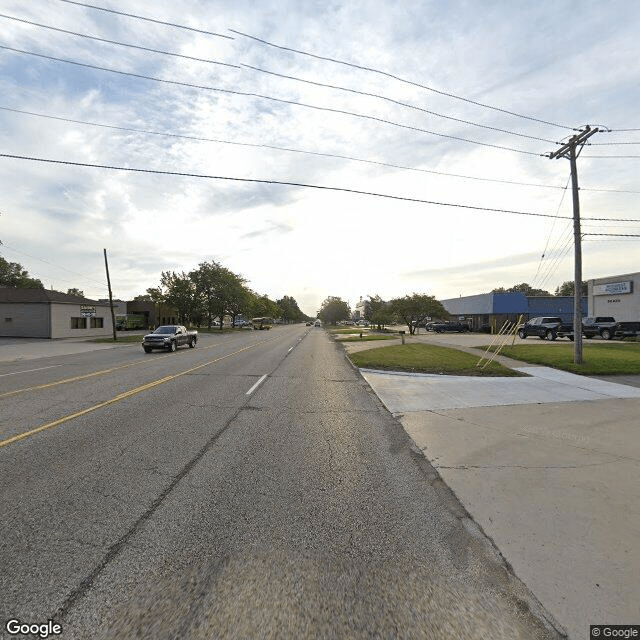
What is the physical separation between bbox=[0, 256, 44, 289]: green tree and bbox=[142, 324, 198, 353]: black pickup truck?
2383 inches

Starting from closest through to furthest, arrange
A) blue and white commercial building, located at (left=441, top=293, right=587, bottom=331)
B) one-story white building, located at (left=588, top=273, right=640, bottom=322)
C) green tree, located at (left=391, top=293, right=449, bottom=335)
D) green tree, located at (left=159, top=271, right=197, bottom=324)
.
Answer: one-story white building, located at (left=588, top=273, right=640, bottom=322), green tree, located at (left=391, top=293, right=449, bottom=335), blue and white commercial building, located at (left=441, top=293, right=587, bottom=331), green tree, located at (left=159, top=271, right=197, bottom=324)

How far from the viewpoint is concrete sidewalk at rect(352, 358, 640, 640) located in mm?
2829

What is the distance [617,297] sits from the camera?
3766 cm

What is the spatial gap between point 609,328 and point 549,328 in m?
4.18

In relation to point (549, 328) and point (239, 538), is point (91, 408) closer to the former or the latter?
point (239, 538)

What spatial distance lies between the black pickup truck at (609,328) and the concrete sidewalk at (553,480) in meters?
25.5

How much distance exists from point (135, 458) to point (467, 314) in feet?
188

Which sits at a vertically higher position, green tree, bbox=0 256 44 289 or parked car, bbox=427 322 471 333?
green tree, bbox=0 256 44 289

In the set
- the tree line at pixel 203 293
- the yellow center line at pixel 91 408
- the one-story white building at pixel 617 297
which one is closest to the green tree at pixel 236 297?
the tree line at pixel 203 293

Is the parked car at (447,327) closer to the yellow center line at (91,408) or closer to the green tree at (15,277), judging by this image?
the yellow center line at (91,408)

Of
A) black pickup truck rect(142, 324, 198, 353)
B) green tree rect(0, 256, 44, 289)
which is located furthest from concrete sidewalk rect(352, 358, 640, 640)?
green tree rect(0, 256, 44, 289)

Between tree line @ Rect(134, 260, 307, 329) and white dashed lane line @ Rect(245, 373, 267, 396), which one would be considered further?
tree line @ Rect(134, 260, 307, 329)

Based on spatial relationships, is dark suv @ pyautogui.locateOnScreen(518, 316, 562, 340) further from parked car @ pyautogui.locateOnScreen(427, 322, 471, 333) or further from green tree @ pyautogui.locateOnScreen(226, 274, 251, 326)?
green tree @ pyautogui.locateOnScreen(226, 274, 251, 326)

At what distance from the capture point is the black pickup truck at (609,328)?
3045cm
